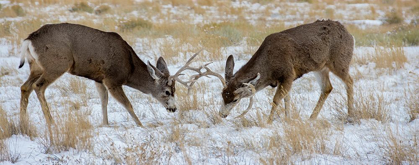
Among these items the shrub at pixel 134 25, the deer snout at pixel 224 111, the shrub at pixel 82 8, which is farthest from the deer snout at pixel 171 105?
the shrub at pixel 82 8

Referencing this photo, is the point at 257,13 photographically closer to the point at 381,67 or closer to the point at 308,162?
the point at 381,67

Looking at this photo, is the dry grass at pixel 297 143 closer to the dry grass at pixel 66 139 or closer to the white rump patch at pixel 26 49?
the dry grass at pixel 66 139

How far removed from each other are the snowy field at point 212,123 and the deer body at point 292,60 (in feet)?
1.41

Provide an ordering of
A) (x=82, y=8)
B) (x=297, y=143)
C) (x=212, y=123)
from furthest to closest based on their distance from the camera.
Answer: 1. (x=82, y=8)
2. (x=212, y=123)
3. (x=297, y=143)

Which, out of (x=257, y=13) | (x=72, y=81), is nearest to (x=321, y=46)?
(x=72, y=81)

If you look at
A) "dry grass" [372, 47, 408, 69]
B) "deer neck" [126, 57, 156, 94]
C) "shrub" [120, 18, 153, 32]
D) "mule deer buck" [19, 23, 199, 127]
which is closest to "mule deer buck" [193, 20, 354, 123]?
"mule deer buck" [19, 23, 199, 127]

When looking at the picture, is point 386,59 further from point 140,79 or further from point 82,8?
point 82,8

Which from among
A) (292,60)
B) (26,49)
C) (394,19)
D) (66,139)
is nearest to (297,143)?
(292,60)

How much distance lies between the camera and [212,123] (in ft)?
23.4

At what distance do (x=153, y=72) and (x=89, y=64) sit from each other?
1112 mm

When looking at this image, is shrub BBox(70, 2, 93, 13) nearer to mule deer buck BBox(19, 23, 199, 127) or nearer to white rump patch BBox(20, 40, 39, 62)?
mule deer buck BBox(19, 23, 199, 127)

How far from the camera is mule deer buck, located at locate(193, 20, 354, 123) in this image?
284 inches

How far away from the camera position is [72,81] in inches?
380

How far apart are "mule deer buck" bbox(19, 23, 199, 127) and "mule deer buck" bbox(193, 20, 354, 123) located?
3.19ft
